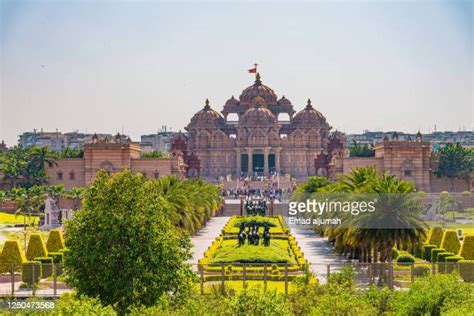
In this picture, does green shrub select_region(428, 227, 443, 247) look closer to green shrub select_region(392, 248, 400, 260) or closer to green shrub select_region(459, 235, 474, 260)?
green shrub select_region(392, 248, 400, 260)

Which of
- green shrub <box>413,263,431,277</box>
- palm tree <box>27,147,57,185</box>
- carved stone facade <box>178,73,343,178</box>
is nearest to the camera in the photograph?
green shrub <box>413,263,431,277</box>

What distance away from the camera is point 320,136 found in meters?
131

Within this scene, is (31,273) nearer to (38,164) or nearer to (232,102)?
(38,164)

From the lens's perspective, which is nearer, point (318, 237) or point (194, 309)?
point (194, 309)

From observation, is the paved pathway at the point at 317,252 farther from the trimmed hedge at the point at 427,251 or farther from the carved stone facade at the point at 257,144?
the carved stone facade at the point at 257,144

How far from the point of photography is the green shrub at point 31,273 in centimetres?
Answer: 3584

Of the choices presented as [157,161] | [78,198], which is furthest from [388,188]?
[157,161]

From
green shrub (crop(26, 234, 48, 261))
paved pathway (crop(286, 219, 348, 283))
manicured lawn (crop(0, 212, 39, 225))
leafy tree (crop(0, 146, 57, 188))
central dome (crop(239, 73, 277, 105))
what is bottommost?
paved pathway (crop(286, 219, 348, 283))

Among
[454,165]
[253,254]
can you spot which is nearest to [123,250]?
[253,254]

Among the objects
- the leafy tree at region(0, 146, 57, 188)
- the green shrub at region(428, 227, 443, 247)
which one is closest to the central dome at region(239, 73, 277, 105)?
the leafy tree at region(0, 146, 57, 188)

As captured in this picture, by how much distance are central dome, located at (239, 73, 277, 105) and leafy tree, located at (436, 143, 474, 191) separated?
131 feet

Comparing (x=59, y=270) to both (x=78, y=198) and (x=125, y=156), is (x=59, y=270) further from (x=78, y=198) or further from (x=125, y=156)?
(x=125, y=156)

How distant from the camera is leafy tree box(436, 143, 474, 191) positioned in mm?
102062

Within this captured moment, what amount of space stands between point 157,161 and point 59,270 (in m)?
63.5
